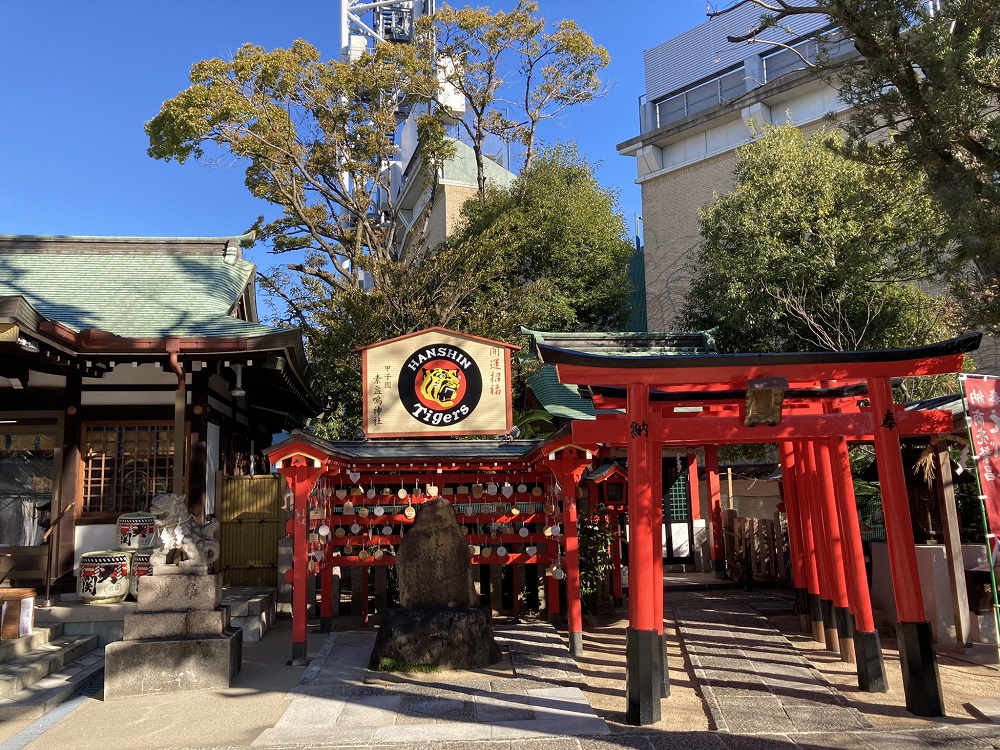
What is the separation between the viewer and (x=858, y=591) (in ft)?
28.3

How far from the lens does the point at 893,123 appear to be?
814 cm

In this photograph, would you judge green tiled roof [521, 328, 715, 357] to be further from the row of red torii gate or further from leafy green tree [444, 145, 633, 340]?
leafy green tree [444, 145, 633, 340]

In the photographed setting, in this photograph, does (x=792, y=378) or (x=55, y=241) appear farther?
(x=55, y=241)

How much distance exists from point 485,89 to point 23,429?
17951 millimetres

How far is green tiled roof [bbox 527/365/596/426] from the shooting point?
620 inches

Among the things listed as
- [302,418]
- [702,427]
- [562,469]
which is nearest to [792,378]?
[702,427]

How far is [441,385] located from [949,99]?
6.98 meters

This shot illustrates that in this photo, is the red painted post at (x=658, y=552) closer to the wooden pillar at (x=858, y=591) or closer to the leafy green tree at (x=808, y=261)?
the wooden pillar at (x=858, y=591)

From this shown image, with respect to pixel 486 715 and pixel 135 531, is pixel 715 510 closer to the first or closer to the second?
pixel 486 715

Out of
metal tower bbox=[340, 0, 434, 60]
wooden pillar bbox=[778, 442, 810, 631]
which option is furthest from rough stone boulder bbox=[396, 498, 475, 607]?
metal tower bbox=[340, 0, 434, 60]

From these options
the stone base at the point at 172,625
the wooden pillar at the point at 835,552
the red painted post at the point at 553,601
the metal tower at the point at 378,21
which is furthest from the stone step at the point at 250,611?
the metal tower at the point at 378,21

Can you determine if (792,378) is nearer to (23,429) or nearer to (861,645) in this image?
(861,645)

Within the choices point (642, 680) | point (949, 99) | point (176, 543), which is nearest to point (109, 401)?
point (176, 543)

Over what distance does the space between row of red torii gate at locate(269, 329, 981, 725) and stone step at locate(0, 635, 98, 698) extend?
9.53 feet
